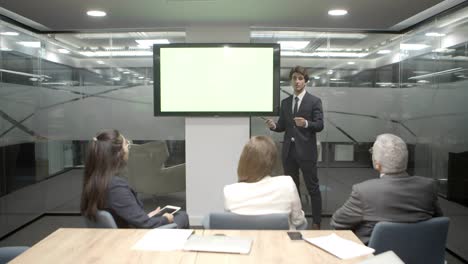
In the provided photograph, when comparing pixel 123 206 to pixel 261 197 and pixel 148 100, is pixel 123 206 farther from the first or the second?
pixel 148 100

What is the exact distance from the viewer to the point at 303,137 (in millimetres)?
4531

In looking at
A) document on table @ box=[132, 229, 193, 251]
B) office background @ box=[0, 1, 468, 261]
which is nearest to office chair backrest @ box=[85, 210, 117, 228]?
document on table @ box=[132, 229, 193, 251]

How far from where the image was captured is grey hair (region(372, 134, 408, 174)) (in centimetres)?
224

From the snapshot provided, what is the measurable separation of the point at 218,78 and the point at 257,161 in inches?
101

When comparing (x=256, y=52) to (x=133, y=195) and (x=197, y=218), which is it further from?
(x=133, y=195)

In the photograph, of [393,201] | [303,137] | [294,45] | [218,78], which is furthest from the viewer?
[294,45]

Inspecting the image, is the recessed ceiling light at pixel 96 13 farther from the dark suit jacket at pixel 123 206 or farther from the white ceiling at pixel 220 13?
the dark suit jacket at pixel 123 206

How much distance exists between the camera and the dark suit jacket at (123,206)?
246 cm

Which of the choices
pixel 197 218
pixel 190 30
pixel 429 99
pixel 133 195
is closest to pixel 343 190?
pixel 429 99

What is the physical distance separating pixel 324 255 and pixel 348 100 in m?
4.04

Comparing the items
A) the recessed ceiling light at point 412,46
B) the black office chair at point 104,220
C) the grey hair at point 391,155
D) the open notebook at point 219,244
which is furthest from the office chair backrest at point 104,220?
the recessed ceiling light at point 412,46

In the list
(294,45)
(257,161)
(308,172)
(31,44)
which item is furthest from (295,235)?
(31,44)

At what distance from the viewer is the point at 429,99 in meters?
4.67

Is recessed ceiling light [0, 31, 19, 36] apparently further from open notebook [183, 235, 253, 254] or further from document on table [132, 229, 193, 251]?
open notebook [183, 235, 253, 254]
